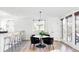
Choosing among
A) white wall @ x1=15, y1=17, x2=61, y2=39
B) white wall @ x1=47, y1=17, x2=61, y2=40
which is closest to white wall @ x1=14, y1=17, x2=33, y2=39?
white wall @ x1=15, y1=17, x2=61, y2=39

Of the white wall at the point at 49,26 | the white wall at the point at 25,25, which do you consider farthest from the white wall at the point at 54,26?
the white wall at the point at 25,25

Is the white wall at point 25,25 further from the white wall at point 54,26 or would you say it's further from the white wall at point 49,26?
the white wall at point 54,26

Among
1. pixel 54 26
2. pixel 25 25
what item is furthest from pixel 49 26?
pixel 25 25

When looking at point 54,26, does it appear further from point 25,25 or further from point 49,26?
point 25,25

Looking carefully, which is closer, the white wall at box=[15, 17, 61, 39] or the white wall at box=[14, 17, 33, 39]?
the white wall at box=[14, 17, 33, 39]

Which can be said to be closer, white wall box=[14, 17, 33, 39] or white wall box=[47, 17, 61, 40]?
white wall box=[14, 17, 33, 39]

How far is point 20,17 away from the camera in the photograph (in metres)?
10.3

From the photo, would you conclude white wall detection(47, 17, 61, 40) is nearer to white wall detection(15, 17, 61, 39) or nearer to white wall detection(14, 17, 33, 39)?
white wall detection(15, 17, 61, 39)

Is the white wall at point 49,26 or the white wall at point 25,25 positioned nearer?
the white wall at point 25,25

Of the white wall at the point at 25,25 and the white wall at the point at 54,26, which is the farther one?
the white wall at the point at 54,26
